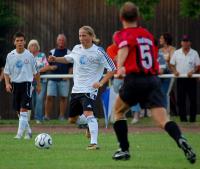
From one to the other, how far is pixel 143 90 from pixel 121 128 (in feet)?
2.52

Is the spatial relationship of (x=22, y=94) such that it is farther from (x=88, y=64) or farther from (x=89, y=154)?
(x=89, y=154)

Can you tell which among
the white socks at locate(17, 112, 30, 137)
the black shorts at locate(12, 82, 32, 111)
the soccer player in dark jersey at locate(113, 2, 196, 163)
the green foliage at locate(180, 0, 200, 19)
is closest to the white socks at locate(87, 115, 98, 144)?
the soccer player in dark jersey at locate(113, 2, 196, 163)

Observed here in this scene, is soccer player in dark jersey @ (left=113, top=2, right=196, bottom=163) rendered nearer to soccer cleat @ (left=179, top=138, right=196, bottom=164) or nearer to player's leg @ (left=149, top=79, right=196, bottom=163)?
player's leg @ (left=149, top=79, right=196, bottom=163)

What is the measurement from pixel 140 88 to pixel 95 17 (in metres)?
15.5

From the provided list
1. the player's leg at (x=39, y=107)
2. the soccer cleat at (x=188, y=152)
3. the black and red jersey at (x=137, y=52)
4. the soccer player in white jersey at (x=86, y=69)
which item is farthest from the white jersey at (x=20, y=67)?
the soccer cleat at (x=188, y=152)

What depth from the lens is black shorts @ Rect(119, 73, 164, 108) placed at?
1238 centimetres

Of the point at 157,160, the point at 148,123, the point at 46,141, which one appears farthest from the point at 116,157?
the point at 148,123

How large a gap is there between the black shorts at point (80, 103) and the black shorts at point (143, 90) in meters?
2.88

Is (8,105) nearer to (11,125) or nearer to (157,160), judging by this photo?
(11,125)

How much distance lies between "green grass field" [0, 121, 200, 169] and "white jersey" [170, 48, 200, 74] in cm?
440

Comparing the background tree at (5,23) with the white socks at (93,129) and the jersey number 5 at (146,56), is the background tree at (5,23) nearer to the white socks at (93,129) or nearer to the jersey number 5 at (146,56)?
the white socks at (93,129)

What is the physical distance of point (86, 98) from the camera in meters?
15.5

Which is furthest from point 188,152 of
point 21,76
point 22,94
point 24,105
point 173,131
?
point 21,76

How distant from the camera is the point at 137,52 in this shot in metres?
12.4
